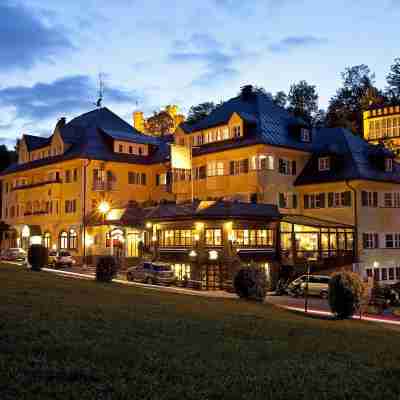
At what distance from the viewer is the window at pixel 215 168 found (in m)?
49.6

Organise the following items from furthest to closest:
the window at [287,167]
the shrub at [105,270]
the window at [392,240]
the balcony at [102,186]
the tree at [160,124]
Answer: the tree at [160,124] → the balcony at [102,186] → the window at [287,167] → the window at [392,240] → the shrub at [105,270]

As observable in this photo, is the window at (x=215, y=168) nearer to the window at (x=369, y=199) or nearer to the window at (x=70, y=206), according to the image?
the window at (x=369, y=199)

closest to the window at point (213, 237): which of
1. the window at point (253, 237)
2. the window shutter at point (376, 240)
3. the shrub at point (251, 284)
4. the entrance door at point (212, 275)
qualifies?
the window at point (253, 237)

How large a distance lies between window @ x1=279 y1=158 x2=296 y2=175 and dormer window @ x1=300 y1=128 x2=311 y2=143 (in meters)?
2.79

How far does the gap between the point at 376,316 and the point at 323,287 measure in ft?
28.8

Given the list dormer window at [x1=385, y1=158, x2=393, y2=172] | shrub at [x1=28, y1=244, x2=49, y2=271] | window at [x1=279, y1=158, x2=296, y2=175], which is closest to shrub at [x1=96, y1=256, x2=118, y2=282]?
shrub at [x1=28, y1=244, x2=49, y2=271]

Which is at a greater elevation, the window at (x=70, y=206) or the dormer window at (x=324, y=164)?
the dormer window at (x=324, y=164)

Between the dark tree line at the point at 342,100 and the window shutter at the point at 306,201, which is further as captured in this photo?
the dark tree line at the point at 342,100

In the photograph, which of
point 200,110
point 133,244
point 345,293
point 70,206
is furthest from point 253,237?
point 200,110

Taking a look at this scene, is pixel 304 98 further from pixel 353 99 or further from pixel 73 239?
pixel 73 239

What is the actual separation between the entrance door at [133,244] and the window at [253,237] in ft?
40.3

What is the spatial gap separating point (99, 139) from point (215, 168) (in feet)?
47.7

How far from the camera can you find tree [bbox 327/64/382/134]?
81.6 m

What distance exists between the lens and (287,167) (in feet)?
160
